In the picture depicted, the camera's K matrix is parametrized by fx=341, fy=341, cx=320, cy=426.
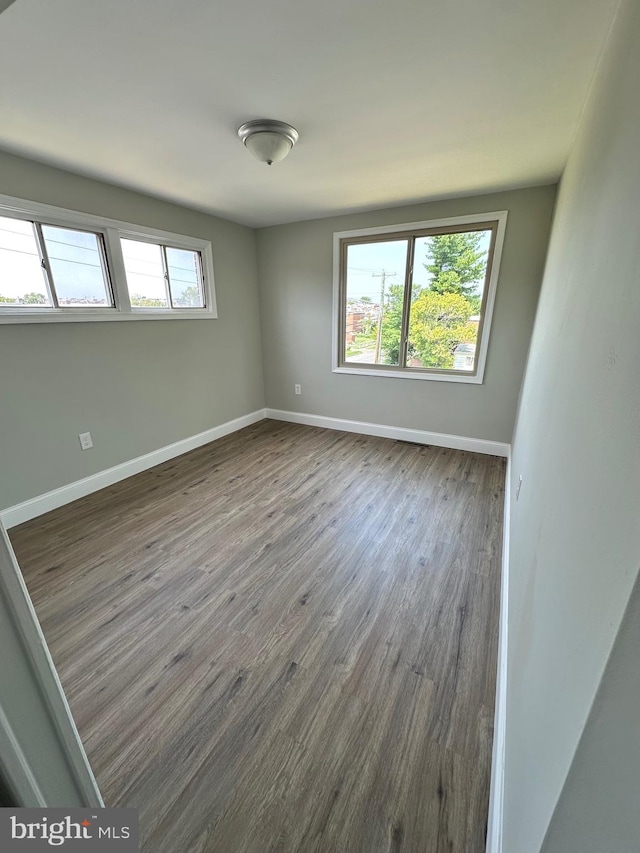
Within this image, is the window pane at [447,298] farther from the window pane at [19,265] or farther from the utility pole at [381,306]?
the window pane at [19,265]

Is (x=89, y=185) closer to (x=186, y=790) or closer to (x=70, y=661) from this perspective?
(x=70, y=661)

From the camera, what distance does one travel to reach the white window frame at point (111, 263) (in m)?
2.22

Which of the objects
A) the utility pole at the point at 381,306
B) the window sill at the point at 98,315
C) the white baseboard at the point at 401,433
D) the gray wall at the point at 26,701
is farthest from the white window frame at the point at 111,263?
the gray wall at the point at 26,701

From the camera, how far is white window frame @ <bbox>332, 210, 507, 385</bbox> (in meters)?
3.01

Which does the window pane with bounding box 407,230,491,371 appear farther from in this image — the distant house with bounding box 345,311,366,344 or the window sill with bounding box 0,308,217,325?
the window sill with bounding box 0,308,217,325

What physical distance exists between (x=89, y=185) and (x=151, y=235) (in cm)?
53

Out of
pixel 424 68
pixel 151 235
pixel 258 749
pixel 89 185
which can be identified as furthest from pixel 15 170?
pixel 258 749

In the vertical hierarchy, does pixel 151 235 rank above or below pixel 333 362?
above

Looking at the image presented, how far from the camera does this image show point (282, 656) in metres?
1.49

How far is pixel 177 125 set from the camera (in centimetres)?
179

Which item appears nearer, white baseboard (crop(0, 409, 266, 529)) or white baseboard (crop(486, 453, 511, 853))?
white baseboard (crop(486, 453, 511, 853))

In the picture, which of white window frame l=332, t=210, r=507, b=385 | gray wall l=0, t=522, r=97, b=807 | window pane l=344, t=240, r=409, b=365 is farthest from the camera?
window pane l=344, t=240, r=409, b=365

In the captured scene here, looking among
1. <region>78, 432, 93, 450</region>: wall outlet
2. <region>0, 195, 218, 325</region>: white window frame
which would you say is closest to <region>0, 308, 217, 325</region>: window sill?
<region>0, 195, 218, 325</region>: white window frame

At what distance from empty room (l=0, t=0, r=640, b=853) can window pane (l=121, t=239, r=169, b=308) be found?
2 centimetres
